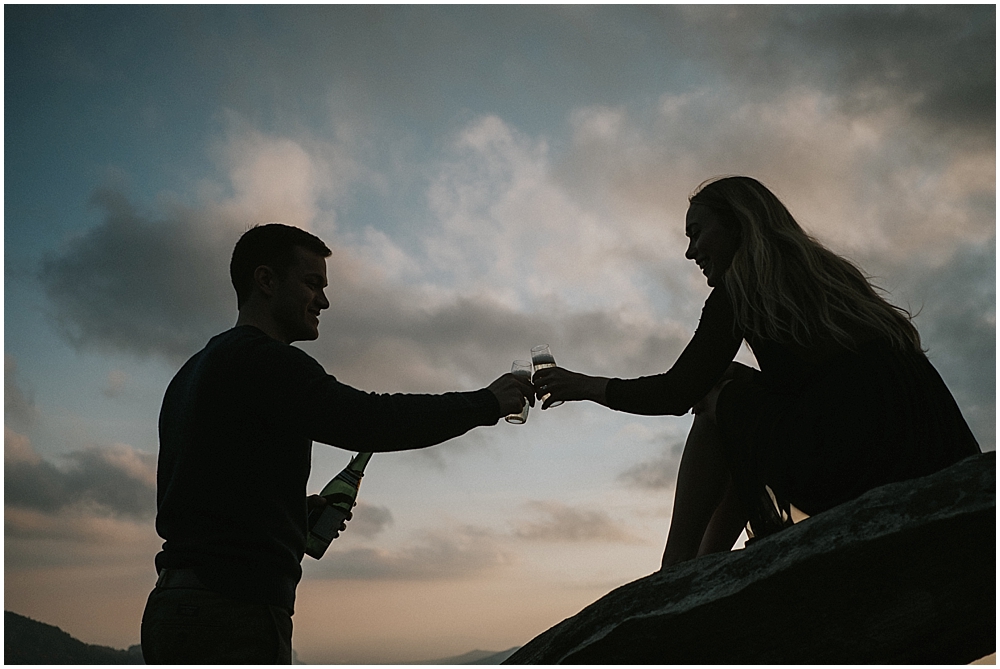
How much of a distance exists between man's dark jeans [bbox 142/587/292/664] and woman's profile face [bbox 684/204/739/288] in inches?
125

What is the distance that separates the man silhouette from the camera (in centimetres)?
332

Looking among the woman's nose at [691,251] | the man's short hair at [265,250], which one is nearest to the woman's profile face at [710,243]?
the woman's nose at [691,251]

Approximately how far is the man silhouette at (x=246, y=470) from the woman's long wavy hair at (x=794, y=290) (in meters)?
1.63

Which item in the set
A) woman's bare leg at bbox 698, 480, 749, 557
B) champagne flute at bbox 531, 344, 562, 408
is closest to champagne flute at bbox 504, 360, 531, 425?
champagne flute at bbox 531, 344, 562, 408

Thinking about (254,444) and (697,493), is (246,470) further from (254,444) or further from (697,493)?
(697,493)

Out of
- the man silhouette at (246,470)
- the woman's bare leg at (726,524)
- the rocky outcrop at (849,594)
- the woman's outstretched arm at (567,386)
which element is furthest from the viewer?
the woman's outstretched arm at (567,386)

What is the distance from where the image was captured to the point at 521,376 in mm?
4820

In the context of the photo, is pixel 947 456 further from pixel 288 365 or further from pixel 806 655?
pixel 288 365

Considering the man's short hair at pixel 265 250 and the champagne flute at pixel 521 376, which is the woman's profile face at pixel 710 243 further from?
the man's short hair at pixel 265 250

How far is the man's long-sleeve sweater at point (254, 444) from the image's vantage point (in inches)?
135

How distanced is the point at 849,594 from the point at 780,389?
1.08 metres

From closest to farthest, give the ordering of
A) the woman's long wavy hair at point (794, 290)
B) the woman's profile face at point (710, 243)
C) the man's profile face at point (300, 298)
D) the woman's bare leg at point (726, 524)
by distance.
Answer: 1. the woman's long wavy hair at point (794, 290)
2. the woman's bare leg at point (726, 524)
3. the man's profile face at point (300, 298)
4. the woman's profile face at point (710, 243)

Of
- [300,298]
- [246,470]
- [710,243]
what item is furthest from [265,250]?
[710,243]

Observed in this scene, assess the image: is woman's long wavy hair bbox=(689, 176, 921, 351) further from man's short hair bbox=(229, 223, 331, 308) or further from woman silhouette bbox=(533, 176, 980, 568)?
man's short hair bbox=(229, 223, 331, 308)
